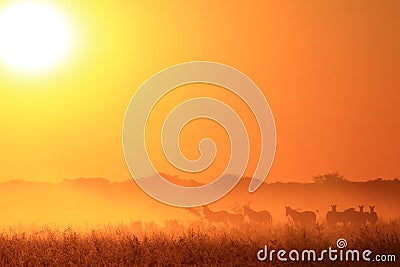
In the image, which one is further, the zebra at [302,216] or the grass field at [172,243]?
the zebra at [302,216]

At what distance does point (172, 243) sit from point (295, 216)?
920 mm

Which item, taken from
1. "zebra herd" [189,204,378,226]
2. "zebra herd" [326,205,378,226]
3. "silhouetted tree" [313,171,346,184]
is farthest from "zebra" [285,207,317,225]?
"silhouetted tree" [313,171,346,184]

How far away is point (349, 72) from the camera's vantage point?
14.7 ft

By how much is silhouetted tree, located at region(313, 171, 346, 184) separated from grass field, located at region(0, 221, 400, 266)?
339 mm

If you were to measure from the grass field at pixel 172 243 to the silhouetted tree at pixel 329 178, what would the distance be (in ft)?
1.11

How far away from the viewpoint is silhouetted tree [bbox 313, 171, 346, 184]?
4.44 m

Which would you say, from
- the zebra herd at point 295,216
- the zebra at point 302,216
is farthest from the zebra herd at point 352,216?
the zebra at point 302,216

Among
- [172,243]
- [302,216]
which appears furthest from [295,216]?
[172,243]

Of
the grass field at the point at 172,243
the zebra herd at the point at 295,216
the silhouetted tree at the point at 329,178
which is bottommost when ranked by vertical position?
the grass field at the point at 172,243

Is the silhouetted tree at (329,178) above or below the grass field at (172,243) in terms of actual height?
above

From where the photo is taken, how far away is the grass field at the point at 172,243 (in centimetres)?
434

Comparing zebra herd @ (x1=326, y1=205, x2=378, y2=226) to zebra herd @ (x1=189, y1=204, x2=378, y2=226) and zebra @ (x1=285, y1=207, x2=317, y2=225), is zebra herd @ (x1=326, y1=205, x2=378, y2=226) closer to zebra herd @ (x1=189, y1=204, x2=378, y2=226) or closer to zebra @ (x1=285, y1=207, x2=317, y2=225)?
zebra herd @ (x1=189, y1=204, x2=378, y2=226)

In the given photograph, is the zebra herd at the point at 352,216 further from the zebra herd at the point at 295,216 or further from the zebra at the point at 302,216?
the zebra at the point at 302,216

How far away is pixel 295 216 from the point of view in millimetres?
4445
